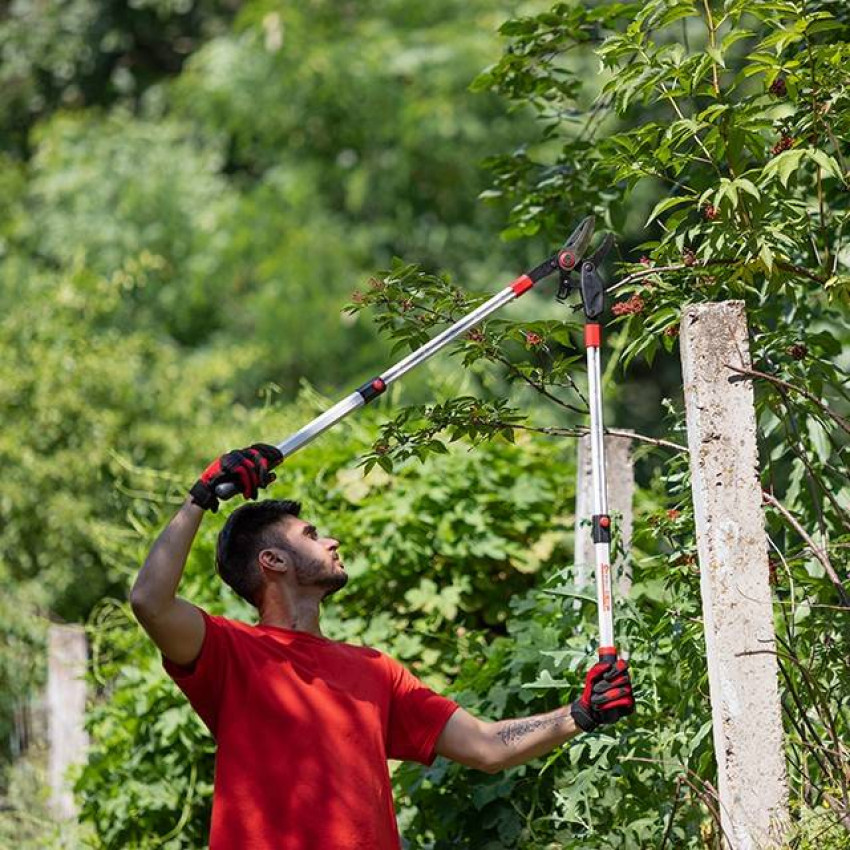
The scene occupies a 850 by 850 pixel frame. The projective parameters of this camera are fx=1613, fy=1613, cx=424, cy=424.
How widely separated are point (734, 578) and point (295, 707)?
99 centimetres

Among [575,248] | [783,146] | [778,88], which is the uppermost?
[778,88]

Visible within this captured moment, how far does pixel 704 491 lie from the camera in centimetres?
339

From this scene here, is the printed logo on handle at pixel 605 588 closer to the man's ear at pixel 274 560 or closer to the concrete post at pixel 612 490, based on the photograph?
the man's ear at pixel 274 560

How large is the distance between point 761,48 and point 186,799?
3097mm

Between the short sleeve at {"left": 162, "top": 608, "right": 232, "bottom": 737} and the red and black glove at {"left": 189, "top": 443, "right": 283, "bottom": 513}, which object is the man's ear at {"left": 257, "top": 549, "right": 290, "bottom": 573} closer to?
the short sleeve at {"left": 162, "top": 608, "right": 232, "bottom": 737}

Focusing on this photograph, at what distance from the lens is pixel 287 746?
3506 mm

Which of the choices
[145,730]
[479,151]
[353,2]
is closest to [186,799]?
[145,730]

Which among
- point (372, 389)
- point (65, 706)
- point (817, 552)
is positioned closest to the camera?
point (817, 552)

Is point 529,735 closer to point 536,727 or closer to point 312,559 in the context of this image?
point 536,727

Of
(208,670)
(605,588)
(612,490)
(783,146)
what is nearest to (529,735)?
(605,588)

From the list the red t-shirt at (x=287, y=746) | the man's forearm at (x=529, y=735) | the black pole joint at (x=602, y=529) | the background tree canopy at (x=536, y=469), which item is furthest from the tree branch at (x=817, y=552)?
the red t-shirt at (x=287, y=746)

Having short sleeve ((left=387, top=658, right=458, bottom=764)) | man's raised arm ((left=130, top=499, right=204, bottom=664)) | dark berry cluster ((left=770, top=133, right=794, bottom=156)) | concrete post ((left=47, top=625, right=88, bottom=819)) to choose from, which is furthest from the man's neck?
concrete post ((left=47, top=625, right=88, bottom=819))

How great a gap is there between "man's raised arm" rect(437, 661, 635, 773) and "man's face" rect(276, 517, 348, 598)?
0.44 metres

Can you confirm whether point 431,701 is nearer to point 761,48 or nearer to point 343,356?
point 761,48
